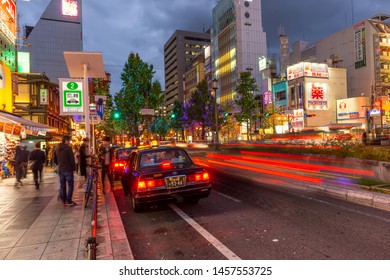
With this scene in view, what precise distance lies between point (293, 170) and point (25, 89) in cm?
3569

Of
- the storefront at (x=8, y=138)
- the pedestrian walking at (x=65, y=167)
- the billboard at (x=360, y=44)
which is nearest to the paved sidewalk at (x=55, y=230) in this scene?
the pedestrian walking at (x=65, y=167)

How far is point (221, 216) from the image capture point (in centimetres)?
654

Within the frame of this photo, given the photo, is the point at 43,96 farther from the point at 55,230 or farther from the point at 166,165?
the point at 55,230

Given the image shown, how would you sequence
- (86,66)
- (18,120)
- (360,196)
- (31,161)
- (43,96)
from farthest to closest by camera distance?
(43,96) < (18,120) < (31,161) < (86,66) < (360,196)

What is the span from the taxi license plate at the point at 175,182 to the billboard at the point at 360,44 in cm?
6073

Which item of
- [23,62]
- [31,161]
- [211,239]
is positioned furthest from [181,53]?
[211,239]

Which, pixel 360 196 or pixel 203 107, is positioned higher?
pixel 203 107

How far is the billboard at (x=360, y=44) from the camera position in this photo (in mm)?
53938

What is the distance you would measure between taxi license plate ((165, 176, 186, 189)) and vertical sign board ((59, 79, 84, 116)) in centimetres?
532

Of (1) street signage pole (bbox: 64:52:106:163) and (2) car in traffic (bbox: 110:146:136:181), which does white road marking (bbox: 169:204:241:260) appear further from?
(2) car in traffic (bbox: 110:146:136:181)

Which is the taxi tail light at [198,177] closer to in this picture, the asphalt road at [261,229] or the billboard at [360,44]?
the asphalt road at [261,229]

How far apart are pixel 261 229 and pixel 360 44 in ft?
204

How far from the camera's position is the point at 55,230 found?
577 cm

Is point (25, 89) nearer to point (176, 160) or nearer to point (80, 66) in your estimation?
point (80, 66)
